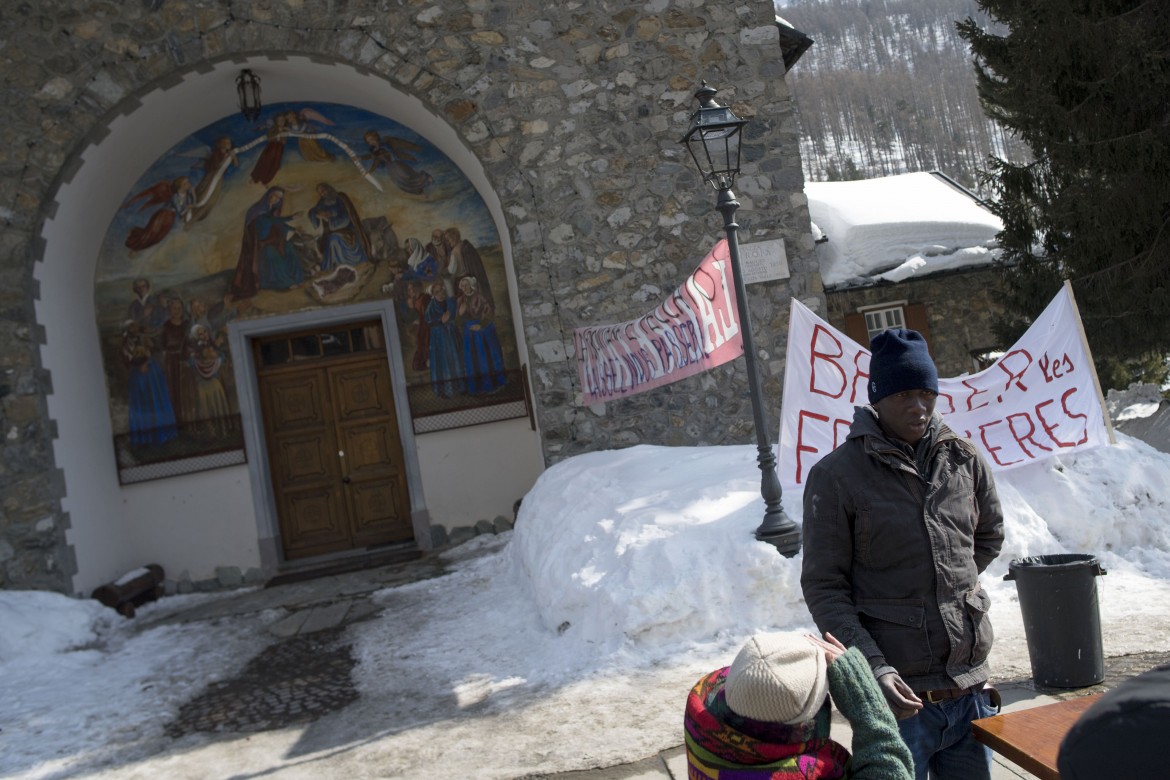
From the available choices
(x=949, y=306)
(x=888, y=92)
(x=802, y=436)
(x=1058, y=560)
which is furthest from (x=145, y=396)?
(x=888, y=92)

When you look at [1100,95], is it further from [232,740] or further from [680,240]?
[232,740]

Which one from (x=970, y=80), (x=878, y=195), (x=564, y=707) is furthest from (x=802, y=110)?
(x=564, y=707)

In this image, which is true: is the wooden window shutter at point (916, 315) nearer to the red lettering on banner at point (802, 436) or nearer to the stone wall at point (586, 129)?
the stone wall at point (586, 129)

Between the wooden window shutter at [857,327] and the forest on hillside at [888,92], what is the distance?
2652cm

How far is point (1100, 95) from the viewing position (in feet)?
26.7

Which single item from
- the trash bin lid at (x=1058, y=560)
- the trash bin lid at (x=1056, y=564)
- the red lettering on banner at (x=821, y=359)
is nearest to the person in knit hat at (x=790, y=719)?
the trash bin lid at (x=1056, y=564)

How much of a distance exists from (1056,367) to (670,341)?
266 cm

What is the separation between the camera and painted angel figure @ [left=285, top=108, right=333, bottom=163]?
10008mm

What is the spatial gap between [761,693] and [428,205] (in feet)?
29.1

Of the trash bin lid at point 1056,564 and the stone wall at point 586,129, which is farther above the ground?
the stone wall at point 586,129

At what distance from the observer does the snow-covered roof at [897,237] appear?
13.1 m

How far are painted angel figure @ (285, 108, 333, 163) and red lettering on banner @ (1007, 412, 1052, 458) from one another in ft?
23.9

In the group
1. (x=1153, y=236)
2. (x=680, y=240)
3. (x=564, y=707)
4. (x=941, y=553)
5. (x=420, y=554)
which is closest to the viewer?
(x=941, y=553)

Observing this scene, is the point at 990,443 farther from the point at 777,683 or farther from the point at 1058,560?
the point at 777,683
